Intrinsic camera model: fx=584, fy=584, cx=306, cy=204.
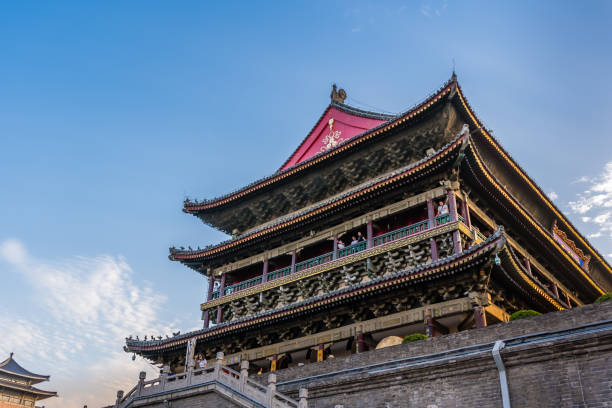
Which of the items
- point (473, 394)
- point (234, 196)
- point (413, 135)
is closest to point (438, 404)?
point (473, 394)

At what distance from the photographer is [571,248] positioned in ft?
101

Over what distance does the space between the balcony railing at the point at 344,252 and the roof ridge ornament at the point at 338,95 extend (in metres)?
9.98

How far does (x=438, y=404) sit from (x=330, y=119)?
1855 centimetres

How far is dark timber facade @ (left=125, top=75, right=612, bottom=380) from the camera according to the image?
18.6m

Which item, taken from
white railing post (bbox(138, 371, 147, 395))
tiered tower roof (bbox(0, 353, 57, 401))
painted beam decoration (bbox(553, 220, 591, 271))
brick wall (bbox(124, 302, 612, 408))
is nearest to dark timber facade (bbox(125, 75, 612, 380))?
painted beam decoration (bbox(553, 220, 591, 271))

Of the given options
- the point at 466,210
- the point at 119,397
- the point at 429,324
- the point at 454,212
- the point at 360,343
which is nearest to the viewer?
the point at 429,324

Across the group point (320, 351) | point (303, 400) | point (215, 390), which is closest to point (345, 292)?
point (320, 351)

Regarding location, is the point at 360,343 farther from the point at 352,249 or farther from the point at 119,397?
the point at 119,397

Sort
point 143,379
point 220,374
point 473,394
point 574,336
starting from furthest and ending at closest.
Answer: point 143,379
point 220,374
point 473,394
point 574,336

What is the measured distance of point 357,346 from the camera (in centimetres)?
1938

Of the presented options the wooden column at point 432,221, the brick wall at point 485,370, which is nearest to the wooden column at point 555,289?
the wooden column at point 432,221

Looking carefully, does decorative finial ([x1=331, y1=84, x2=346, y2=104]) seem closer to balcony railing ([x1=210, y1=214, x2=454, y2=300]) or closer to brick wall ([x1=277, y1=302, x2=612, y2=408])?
balcony railing ([x1=210, y1=214, x2=454, y2=300])

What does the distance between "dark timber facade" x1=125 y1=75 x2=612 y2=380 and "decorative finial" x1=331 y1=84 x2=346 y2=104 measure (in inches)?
7.4

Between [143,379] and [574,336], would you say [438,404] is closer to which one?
[574,336]
